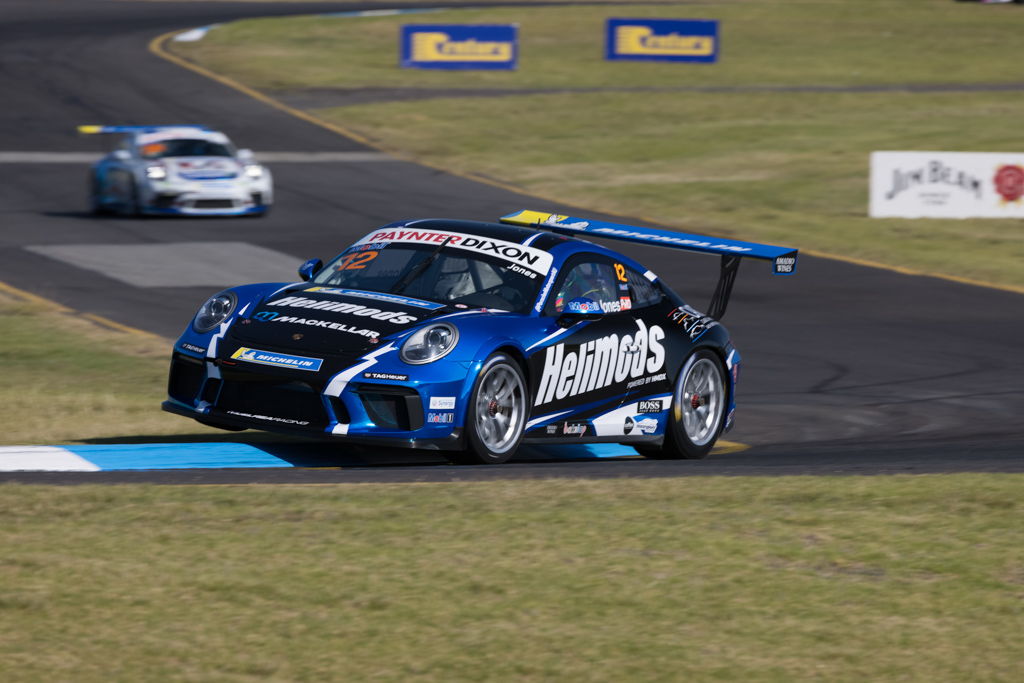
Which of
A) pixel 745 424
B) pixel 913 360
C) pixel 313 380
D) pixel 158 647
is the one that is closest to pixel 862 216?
pixel 913 360

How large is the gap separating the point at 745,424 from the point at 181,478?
18.0ft

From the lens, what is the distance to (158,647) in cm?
566

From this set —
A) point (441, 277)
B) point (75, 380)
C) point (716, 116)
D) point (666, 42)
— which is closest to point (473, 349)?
point (441, 277)

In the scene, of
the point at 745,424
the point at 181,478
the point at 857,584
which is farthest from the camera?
the point at 745,424

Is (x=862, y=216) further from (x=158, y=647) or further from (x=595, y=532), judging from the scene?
(x=158, y=647)

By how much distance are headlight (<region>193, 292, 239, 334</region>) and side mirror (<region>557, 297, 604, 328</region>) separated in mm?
2005

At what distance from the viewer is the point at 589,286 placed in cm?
1077

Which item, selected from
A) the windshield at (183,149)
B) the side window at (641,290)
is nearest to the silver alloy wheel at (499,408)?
the side window at (641,290)

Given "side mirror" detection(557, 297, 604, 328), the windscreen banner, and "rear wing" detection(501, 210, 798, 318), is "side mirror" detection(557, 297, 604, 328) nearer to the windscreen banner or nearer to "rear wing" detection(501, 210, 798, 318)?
"rear wing" detection(501, 210, 798, 318)

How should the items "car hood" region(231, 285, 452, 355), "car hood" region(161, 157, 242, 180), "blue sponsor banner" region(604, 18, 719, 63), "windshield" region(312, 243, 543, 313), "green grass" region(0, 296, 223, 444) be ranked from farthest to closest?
1. "blue sponsor banner" region(604, 18, 719, 63)
2. "car hood" region(161, 157, 242, 180)
3. "green grass" region(0, 296, 223, 444)
4. "windshield" region(312, 243, 543, 313)
5. "car hood" region(231, 285, 452, 355)

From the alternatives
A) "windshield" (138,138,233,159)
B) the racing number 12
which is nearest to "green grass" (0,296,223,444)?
the racing number 12

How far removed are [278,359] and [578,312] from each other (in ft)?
6.10

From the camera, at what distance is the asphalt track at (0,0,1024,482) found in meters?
10.6

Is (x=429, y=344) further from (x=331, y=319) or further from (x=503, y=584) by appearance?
(x=503, y=584)
